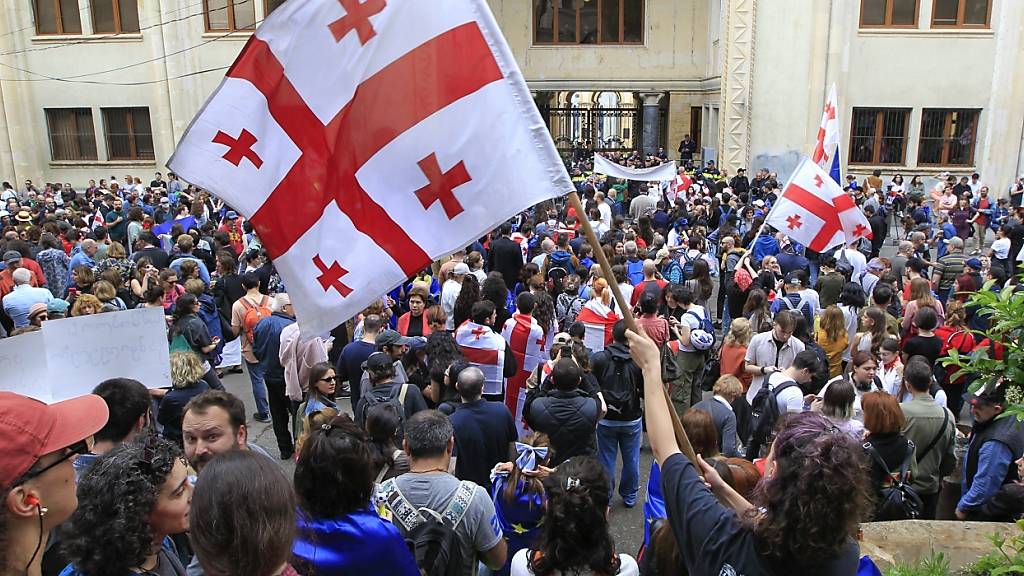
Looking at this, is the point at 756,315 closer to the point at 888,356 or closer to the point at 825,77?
the point at 888,356

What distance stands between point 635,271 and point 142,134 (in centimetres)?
2404

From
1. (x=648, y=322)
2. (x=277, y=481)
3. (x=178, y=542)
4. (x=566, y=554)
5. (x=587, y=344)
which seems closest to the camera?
(x=277, y=481)

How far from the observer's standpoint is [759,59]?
24.5 metres

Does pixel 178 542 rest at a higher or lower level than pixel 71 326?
lower

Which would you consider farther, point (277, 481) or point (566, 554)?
point (566, 554)

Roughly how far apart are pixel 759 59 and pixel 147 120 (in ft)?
70.4

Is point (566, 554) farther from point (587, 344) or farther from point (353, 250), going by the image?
point (587, 344)

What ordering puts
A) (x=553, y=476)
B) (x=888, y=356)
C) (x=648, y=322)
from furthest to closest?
(x=648, y=322), (x=888, y=356), (x=553, y=476)

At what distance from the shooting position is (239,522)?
2.09 m

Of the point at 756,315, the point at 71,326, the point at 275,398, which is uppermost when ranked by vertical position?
the point at 71,326

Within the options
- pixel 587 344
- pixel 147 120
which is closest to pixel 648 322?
pixel 587 344

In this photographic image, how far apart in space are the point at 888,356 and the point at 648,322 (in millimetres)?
1982

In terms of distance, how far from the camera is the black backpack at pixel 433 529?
3414 millimetres

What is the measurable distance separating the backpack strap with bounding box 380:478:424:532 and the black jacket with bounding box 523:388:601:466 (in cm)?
182
